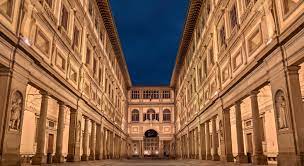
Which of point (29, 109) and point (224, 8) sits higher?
point (224, 8)

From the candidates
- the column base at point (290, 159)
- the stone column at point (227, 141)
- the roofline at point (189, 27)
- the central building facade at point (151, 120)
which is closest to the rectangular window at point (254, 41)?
the column base at point (290, 159)

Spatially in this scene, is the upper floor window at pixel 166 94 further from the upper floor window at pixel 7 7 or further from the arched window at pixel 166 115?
the upper floor window at pixel 7 7

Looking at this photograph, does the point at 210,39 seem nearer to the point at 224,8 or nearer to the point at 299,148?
the point at 224,8

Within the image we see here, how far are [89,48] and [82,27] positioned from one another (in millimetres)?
2875

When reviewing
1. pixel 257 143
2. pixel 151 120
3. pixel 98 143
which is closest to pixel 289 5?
pixel 257 143

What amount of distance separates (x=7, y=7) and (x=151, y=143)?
51.7 m

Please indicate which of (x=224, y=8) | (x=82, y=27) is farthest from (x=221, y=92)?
(x=82, y=27)

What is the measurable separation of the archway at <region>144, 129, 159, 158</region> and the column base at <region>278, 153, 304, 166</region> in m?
49.1

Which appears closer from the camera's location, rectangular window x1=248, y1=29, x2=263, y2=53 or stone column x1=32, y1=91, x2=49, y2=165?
rectangular window x1=248, y1=29, x2=263, y2=53

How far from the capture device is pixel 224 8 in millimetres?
19391

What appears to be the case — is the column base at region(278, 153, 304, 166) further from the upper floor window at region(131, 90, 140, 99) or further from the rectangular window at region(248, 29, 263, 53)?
the upper floor window at region(131, 90, 140, 99)

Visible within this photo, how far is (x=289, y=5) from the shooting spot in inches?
409

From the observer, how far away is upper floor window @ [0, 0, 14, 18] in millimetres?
9982

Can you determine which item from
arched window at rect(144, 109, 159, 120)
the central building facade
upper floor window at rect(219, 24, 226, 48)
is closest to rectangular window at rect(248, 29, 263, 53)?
upper floor window at rect(219, 24, 226, 48)
